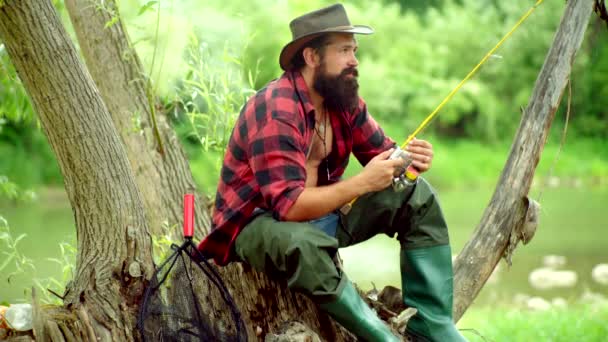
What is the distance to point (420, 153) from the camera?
267 centimetres

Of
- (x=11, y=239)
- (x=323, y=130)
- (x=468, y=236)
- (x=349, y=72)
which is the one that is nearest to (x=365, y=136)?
(x=323, y=130)

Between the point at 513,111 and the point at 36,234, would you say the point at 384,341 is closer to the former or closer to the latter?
the point at 36,234

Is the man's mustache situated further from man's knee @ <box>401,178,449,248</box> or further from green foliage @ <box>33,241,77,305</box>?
green foliage @ <box>33,241,77,305</box>

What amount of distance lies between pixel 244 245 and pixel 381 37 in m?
14.2

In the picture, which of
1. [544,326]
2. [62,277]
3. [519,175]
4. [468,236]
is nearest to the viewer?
[519,175]

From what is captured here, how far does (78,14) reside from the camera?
372 cm

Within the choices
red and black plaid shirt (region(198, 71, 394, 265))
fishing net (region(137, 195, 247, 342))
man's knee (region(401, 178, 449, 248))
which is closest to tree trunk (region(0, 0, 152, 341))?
fishing net (region(137, 195, 247, 342))

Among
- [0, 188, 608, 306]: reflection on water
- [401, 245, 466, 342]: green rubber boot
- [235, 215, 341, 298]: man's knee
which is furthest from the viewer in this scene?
[0, 188, 608, 306]: reflection on water

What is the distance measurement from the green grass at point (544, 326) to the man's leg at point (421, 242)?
1.05m

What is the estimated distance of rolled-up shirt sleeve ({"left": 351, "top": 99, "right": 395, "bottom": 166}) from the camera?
114 inches

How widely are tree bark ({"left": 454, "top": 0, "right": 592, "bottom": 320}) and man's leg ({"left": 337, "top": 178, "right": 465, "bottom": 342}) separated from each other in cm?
51

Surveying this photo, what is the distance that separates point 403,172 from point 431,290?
42 centimetres

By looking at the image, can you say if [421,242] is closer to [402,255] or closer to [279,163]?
[402,255]

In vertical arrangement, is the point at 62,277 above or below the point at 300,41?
below
